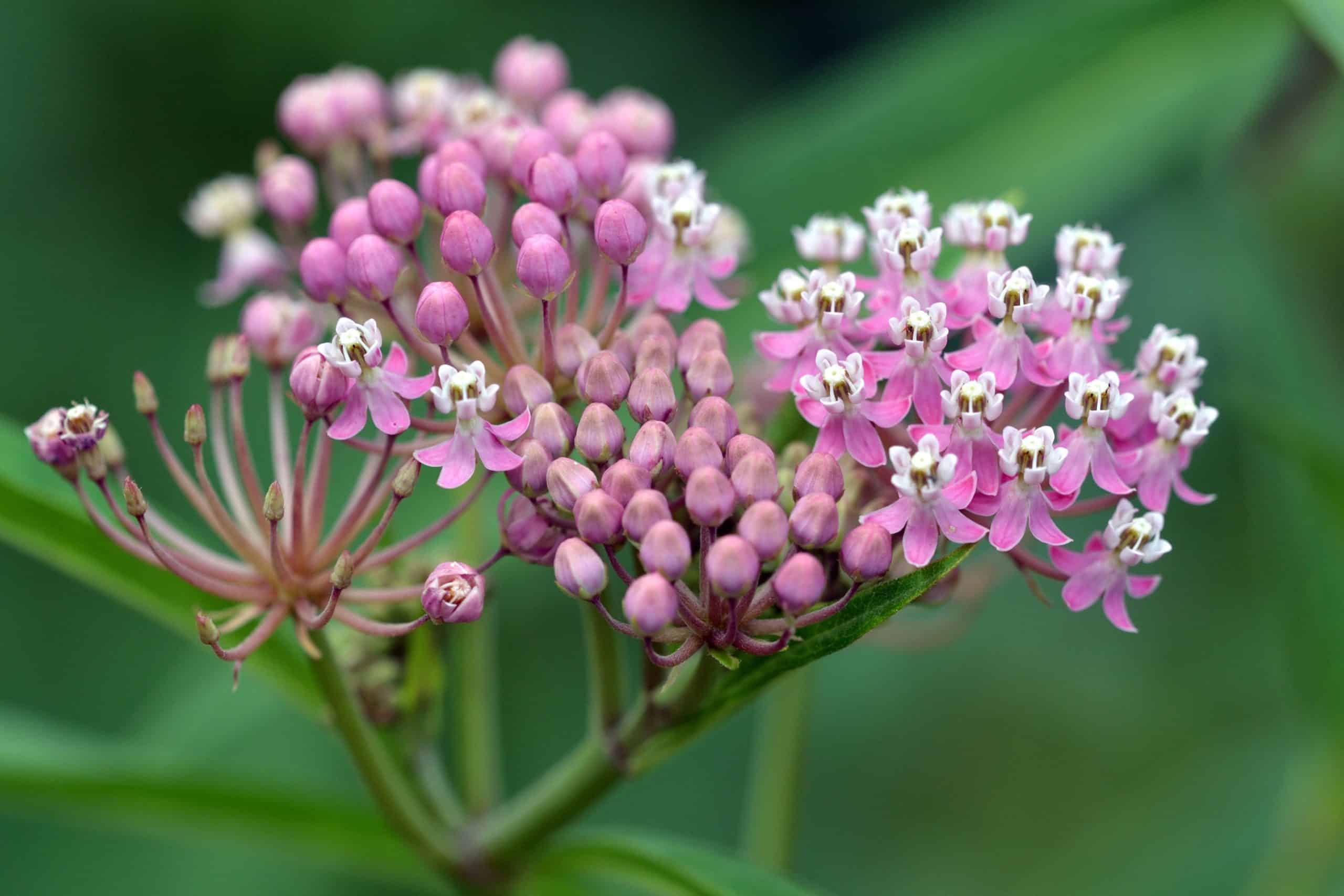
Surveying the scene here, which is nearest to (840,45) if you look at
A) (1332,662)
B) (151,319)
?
(151,319)

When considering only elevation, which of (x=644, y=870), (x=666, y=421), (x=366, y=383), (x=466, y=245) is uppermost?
(x=466, y=245)

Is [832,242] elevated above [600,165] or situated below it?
below

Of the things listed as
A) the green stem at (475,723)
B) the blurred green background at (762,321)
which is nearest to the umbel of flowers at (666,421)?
the green stem at (475,723)

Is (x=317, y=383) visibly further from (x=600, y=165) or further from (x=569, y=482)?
(x=600, y=165)

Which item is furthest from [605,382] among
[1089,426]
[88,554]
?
[88,554]

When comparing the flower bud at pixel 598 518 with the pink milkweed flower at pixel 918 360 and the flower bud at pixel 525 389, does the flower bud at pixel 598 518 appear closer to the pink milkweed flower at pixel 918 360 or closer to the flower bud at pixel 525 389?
the flower bud at pixel 525 389

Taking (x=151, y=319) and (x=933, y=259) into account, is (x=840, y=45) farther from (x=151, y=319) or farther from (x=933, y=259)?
(x=933, y=259)
